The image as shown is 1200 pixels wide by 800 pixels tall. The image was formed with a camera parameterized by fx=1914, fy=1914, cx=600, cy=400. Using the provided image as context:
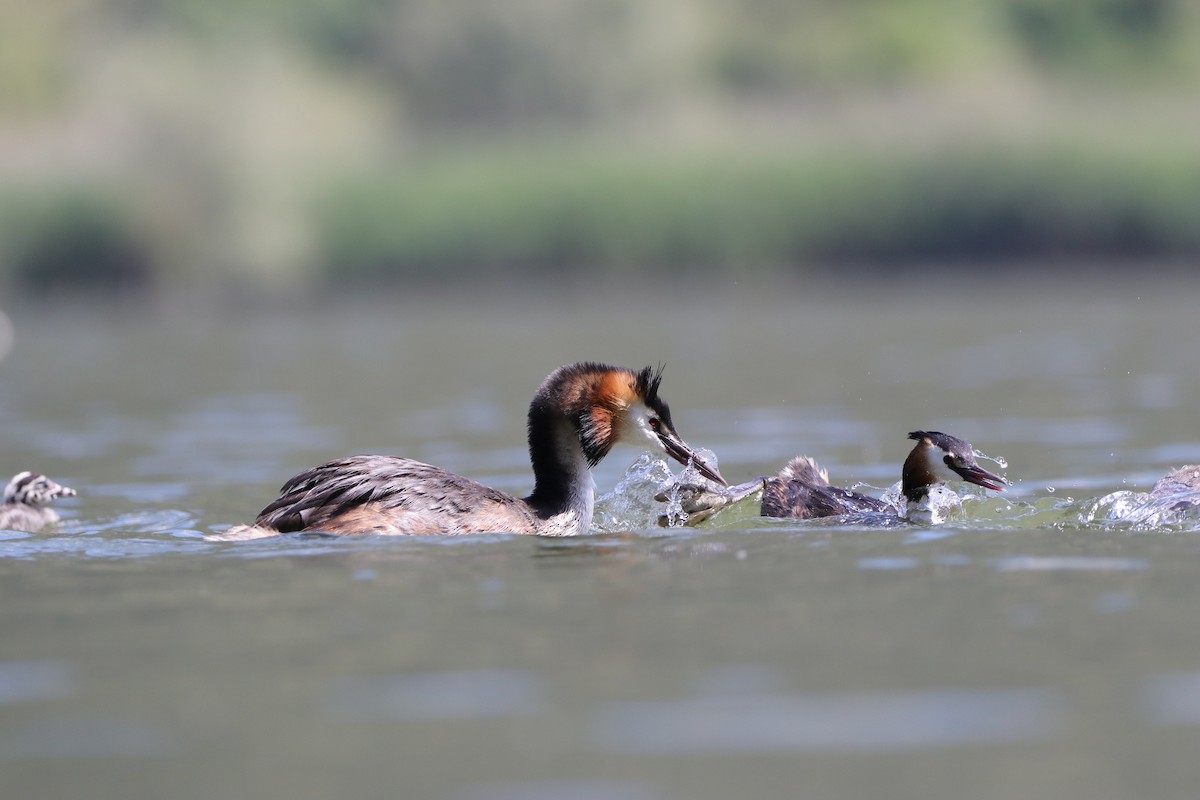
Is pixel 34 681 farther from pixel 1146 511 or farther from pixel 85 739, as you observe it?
pixel 1146 511

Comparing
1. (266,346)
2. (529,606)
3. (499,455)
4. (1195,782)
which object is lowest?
(1195,782)

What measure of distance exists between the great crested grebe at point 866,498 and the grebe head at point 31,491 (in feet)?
9.63

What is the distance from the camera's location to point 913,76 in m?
40.4

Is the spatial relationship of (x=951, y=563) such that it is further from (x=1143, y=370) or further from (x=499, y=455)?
(x=1143, y=370)

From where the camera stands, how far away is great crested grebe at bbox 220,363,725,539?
7.52 metres

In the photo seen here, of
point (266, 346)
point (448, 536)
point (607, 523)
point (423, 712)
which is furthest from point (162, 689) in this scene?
point (266, 346)

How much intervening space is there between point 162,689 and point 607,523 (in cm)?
365

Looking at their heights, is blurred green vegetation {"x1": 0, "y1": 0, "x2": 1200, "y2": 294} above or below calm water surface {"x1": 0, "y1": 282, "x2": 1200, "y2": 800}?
above

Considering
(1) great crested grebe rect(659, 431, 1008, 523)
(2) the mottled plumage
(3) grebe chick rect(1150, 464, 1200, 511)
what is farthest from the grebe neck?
(3) grebe chick rect(1150, 464, 1200, 511)

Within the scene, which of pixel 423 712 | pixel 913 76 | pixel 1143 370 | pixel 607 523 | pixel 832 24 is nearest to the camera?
pixel 423 712

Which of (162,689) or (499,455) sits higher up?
(499,455)

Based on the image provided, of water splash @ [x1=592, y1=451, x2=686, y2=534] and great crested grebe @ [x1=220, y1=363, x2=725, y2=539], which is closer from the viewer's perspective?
great crested grebe @ [x1=220, y1=363, x2=725, y2=539]

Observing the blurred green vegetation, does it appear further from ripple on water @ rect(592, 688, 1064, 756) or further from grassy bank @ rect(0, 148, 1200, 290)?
ripple on water @ rect(592, 688, 1064, 756)

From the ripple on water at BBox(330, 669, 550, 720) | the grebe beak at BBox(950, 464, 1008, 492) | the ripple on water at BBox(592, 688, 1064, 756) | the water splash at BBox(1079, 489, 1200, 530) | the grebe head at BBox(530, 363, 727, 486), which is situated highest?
the grebe head at BBox(530, 363, 727, 486)
